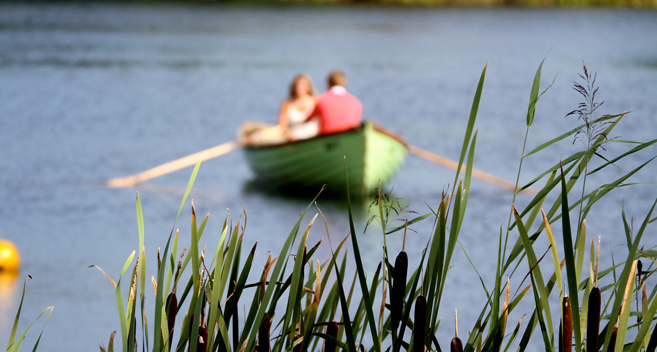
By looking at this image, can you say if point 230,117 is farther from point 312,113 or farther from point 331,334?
point 331,334

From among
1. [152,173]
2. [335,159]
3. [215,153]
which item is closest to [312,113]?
[335,159]

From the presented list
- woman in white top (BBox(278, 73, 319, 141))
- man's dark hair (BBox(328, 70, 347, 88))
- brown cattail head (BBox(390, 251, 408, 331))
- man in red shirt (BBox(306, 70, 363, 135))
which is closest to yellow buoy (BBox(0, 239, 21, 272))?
man in red shirt (BBox(306, 70, 363, 135))

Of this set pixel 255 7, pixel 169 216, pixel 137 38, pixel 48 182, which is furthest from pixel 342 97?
pixel 255 7

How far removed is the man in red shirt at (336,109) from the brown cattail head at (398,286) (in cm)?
769

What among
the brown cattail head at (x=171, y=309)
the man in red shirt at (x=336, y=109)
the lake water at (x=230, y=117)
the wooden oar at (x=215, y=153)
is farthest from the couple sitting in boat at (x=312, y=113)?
the brown cattail head at (x=171, y=309)

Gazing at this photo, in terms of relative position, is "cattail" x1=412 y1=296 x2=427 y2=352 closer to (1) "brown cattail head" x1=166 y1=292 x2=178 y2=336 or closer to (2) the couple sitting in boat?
(1) "brown cattail head" x1=166 y1=292 x2=178 y2=336

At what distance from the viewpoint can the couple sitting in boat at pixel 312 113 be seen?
917 centimetres

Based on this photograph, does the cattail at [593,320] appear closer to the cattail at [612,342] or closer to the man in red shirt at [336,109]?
the cattail at [612,342]

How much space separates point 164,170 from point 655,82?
647 inches

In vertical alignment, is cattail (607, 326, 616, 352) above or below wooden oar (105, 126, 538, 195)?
above

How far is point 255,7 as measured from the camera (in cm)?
5447

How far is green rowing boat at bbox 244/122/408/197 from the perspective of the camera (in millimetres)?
9081

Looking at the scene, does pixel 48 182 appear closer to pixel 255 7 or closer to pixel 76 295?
pixel 76 295

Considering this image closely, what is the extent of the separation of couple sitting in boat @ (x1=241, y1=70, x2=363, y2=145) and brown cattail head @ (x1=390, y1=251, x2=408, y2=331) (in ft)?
24.9
